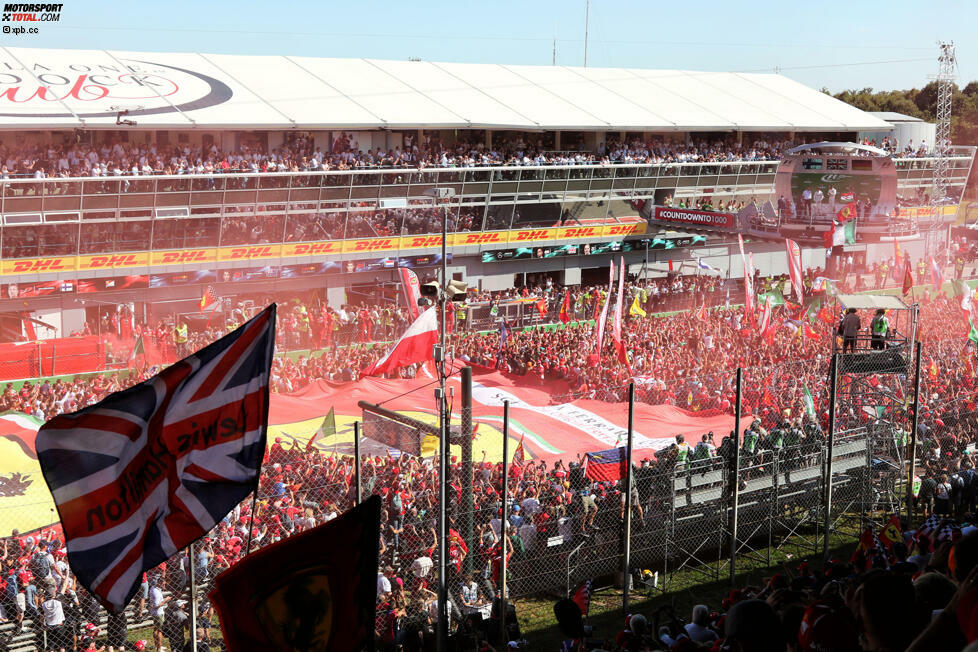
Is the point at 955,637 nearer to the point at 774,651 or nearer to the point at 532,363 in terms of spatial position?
the point at 774,651

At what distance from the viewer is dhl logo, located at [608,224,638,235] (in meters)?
41.2

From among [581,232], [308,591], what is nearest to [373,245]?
[581,232]

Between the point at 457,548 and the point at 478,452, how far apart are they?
5036 mm

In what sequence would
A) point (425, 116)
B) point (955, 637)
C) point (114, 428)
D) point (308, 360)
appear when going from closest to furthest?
point (955, 637) < point (114, 428) < point (308, 360) < point (425, 116)

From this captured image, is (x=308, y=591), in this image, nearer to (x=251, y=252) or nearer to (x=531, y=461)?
(x=531, y=461)

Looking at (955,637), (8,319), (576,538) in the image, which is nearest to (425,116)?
(8,319)

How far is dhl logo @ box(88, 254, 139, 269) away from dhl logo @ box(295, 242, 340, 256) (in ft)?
17.2

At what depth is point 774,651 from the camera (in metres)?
4.61

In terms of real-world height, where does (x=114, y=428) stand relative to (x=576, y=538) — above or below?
above

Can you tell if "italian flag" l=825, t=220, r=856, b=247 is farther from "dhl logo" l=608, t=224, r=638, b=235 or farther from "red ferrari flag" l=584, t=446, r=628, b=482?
"red ferrari flag" l=584, t=446, r=628, b=482

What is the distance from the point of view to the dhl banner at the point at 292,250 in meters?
29.2

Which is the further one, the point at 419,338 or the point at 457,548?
the point at 419,338

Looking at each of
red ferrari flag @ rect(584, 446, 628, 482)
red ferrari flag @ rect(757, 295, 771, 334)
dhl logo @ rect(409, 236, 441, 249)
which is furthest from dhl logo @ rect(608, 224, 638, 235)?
red ferrari flag @ rect(584, 446, 628, 482)

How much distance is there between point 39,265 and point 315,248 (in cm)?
848
